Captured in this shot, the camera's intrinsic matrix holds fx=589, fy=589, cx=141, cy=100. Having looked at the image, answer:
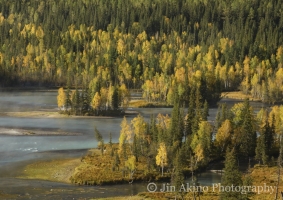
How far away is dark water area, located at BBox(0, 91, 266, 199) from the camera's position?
69875mm

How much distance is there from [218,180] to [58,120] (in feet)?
209

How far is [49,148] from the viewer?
321ft

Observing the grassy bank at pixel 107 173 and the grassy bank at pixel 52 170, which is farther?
the grassy bank at pixel 52 170

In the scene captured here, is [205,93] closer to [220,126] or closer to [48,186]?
[220,126]

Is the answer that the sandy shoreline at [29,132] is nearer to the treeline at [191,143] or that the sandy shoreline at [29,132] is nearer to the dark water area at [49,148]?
the dark water area at [49,148]

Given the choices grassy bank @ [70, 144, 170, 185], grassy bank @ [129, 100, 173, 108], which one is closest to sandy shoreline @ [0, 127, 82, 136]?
grassy bank @ [70, 144, 170, 185]

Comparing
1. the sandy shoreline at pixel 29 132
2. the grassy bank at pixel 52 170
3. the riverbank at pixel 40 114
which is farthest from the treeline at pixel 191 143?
the riverbank at pixel 40 114

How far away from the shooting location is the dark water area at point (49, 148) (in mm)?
69875

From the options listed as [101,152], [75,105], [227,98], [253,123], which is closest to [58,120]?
[75,105]

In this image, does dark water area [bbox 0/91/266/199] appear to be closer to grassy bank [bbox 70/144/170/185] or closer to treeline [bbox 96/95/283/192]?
grassy bank [bbox 70/144/170/185]

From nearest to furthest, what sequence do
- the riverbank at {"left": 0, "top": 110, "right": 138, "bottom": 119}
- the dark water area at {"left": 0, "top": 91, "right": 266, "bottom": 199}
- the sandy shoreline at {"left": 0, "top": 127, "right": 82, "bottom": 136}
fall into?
1. the dark water area at {"left": 0, "top": 91, "right": 266, "bottom": 199}
2. the sandy shoreline at {"left": 0, "top": 127, "right": 82, "bottom": 136}
3. the riverbank at {"left": 0, "top": 110, "right": 138, "bottom": 119}

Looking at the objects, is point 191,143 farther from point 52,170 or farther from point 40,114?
point 40,114

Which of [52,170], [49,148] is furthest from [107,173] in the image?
[49,148]

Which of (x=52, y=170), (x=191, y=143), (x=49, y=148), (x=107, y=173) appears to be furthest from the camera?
(x=49, y=148)
